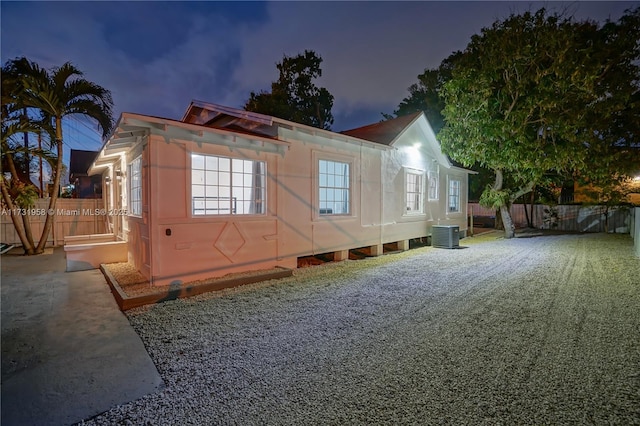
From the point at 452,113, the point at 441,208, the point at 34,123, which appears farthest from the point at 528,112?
the point at 34,123

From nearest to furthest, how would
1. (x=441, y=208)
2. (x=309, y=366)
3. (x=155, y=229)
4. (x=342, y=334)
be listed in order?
(x=309, y=366)
(x=342, y=334)
(x=155, y=229)
(x=441, y=208)

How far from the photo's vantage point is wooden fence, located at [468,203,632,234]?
1631 cm

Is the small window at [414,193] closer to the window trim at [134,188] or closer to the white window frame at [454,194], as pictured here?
the white window frame at [454,194]

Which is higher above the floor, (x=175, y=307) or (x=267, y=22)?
(x=267, y=22)

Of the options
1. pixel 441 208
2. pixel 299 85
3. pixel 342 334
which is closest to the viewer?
pixel 342 334

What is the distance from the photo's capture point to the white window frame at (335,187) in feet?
29.3

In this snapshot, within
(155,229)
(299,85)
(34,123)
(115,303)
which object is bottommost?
(115,303)

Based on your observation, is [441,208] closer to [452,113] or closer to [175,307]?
[452,113]

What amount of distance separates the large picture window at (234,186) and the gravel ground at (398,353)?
2.06m

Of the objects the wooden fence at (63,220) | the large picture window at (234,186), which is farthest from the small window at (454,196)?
the wooden fence at (63,220)

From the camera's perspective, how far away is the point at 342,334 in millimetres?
3855

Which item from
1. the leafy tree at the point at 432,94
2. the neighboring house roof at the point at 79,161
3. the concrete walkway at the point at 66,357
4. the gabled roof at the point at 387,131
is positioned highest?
the leafy tree at the point at 432,94

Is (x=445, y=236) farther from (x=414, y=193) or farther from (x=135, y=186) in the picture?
(x=135, y=186)

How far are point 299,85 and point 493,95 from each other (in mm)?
17593
